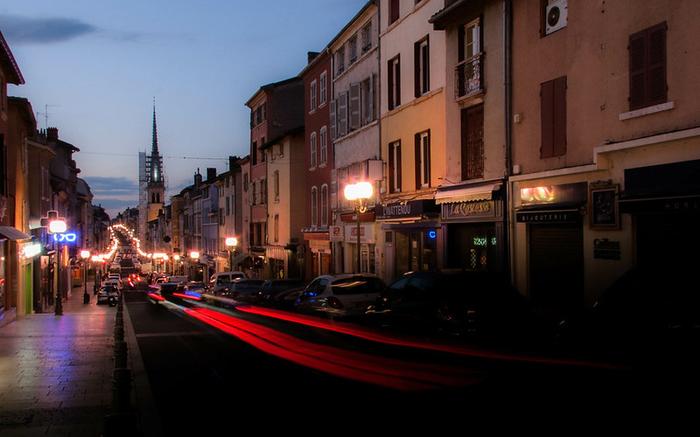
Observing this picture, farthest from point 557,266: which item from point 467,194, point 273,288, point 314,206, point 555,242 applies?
point 314,206

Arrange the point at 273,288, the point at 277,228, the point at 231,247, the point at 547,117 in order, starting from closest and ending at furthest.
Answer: the point at 547,117
the point at 273,288
the point at 277,228
the point at 231,247

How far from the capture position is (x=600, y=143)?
16.1 meters

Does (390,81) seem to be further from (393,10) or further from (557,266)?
(557,266)

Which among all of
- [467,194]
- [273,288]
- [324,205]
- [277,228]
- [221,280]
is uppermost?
[324,205]

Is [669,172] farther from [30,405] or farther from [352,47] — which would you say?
[352,47]

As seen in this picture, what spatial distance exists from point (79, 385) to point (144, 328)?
11.1m

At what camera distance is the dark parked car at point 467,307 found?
40.3 ft

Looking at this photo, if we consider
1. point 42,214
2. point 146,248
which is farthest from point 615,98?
point 146,248

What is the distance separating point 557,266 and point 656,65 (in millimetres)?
5549

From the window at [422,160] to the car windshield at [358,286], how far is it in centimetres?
542

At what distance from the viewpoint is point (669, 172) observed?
14102 mm

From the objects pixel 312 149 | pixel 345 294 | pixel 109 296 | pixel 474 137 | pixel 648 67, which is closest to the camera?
pixel 648 67

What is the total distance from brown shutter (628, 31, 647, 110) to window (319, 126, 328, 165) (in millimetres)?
24272

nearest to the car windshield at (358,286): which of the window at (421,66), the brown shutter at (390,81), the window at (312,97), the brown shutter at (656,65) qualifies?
the window at (421,66)
